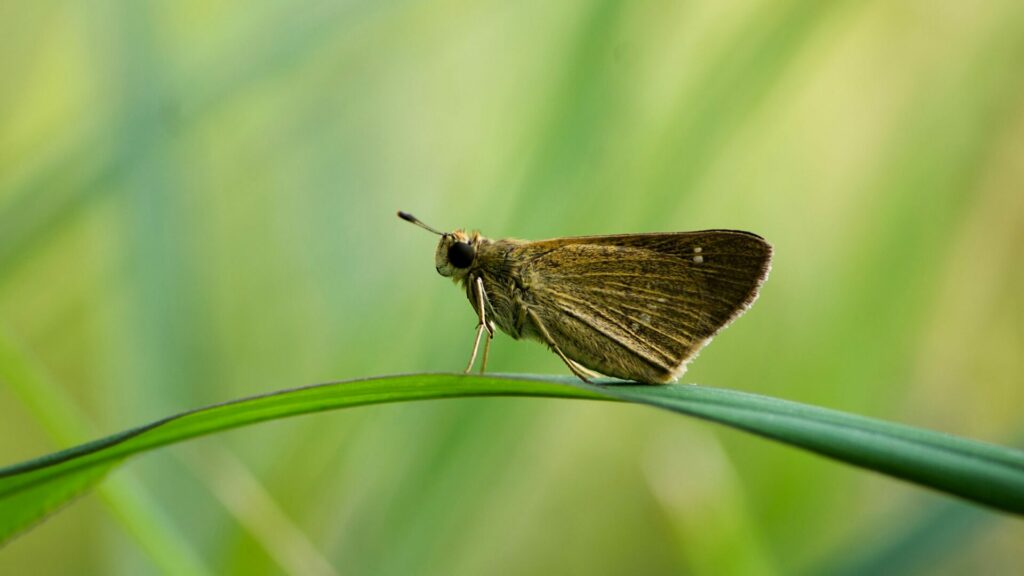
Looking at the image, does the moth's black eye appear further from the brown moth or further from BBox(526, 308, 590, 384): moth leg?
BBox(526, 308, 590, 384): moth leg

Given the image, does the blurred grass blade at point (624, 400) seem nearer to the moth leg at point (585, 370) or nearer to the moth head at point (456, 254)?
the moth leg at point (585, 370)

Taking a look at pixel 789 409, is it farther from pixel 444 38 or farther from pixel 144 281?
pixel 444 38

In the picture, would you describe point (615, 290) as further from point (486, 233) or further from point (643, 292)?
point (486, 233)

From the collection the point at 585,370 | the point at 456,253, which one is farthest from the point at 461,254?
the point at 585,370

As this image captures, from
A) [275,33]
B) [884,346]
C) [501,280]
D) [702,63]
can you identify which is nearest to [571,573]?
[884,346]

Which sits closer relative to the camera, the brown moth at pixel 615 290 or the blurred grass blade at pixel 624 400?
the blurred grass blade at pixel 624 400

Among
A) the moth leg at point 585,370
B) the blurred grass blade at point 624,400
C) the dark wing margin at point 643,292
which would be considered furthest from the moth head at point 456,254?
the blurred grass blade at point 624,400
